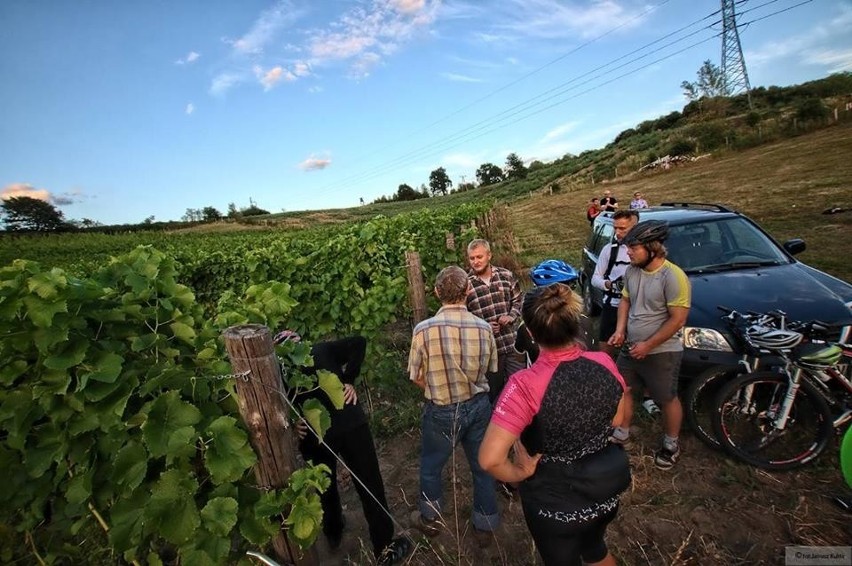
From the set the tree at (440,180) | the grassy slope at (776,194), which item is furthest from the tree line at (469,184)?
the grassy slope at (776,194)

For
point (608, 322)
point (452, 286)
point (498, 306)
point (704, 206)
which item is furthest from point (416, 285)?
point (704, 206)

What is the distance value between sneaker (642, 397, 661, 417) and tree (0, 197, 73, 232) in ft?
194

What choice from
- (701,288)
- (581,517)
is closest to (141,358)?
(581,517)

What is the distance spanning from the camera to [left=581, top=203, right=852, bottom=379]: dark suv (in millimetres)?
3668

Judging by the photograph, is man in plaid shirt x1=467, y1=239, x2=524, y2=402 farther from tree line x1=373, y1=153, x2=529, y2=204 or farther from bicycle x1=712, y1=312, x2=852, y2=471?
tree line x1=373, y1=153, x2=529, y2=204

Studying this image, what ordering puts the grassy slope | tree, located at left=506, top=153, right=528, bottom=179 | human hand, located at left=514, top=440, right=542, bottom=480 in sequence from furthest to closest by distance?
tree, located at left=506, top=153, right=528, bottom=179, the grassy slope, human hand, located at left=514, top=440, right=542, bottom=480

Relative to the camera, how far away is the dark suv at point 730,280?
144 inches

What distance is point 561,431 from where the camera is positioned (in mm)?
1829

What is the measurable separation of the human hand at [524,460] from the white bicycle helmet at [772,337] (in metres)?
2.46

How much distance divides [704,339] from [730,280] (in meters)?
0.98

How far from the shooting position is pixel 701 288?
4.24 metres

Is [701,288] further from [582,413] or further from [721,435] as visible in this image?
[582,413]

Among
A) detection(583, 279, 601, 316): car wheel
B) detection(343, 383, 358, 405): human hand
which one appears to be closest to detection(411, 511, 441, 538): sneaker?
detection(343, 383, 358, 405): human hand

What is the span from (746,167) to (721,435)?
26.4 metres
